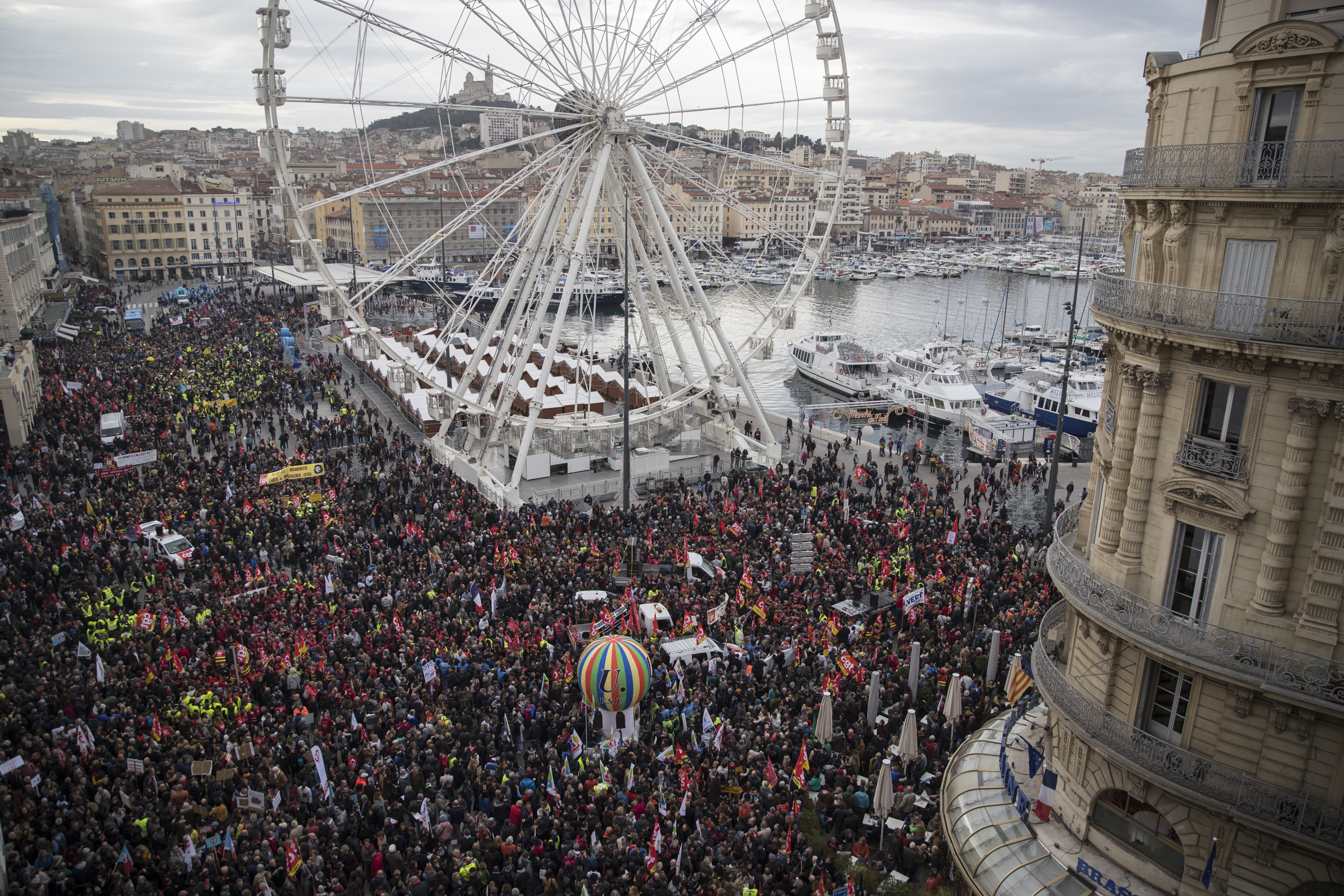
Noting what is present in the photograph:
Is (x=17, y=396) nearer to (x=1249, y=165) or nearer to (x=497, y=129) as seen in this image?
(x=1249, y=165)

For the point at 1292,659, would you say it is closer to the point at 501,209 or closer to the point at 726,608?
the point at 726,608

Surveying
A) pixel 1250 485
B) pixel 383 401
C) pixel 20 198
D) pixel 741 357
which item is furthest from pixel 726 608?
pixel 20 198

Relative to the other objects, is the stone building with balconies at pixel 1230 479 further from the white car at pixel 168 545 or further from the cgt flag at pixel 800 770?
the white car at pixel 168 545

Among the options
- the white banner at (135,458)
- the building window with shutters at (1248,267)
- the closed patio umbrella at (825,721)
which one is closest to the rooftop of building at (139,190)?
the white banner at (135,458)

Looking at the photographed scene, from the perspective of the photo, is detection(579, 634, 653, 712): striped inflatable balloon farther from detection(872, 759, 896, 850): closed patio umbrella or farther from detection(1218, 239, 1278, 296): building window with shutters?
detection(1218, 239, 1278, 296): building window with shutters

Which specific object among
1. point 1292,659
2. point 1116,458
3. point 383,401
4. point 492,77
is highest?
point 492,77

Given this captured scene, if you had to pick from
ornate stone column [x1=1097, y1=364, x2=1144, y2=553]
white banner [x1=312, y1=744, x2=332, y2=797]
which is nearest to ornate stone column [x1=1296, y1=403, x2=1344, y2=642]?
ornate stone column [x1=1097, y1=364, x2=1144, y2=553]

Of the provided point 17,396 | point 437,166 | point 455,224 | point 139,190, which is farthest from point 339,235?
point 437,166

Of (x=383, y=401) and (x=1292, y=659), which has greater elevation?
(x=1292, y=659)
